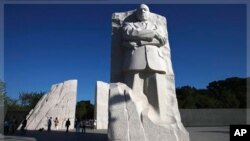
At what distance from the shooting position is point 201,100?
4178 centimetres

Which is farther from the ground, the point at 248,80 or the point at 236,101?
the point at 248,80

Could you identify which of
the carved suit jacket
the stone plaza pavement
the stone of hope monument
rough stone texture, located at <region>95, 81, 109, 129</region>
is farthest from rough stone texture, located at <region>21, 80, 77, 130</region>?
the carved suit jacket

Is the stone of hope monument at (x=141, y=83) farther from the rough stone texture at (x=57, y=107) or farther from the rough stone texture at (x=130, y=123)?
the rough stone texture at (x=57, y=107)

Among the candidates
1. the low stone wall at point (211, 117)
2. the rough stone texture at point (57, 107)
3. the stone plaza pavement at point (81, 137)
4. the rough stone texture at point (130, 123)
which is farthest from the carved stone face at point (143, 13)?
the low stone wall at point (211, 117)

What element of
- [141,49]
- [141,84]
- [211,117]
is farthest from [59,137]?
[211,117]

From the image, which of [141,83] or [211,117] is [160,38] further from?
[211,117]

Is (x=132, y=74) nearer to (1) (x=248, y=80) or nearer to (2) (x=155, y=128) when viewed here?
(2) (x=155, y=128)

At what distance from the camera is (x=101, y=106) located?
28.6 meters

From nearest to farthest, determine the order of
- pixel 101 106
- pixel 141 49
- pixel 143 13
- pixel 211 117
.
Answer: pixel 141 49 → pixel 143 13 → pixel 101 106 → pixel 211 117

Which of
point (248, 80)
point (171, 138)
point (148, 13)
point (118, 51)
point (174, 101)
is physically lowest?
point (171, 138)

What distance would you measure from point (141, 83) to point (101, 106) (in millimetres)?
18414

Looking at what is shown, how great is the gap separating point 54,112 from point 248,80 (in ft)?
80.7

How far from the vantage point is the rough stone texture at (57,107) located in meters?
26.7

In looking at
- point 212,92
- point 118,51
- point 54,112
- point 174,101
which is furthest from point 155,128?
point 212,92
